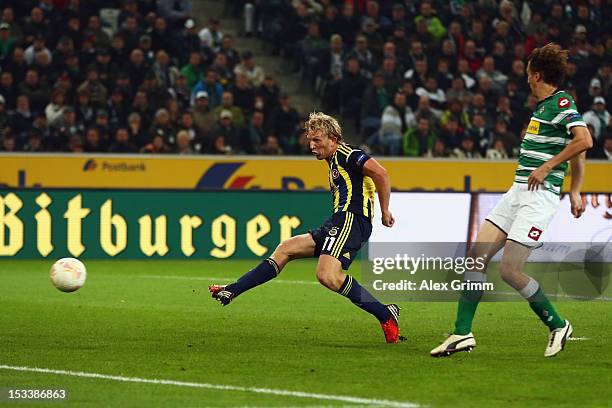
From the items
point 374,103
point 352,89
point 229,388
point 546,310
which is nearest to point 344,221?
point 546,310

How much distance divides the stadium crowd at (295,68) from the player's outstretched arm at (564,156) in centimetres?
1358

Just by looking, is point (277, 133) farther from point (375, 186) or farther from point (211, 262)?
point (375, 186)

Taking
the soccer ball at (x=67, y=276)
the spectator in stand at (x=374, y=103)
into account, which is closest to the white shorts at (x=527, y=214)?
the soccer ball at (x=67, y=276)

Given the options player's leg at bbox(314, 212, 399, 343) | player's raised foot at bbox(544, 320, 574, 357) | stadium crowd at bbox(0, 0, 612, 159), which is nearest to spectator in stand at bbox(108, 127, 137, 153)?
stadium crowd at bbox(0, 0, 612, 159)

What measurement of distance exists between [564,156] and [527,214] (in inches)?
19.0

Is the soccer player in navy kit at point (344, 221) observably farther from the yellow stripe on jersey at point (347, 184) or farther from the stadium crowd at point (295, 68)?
the stadium crowd at point (295, 68)

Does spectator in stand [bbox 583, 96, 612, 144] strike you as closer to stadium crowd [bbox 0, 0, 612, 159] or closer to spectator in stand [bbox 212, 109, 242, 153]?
stadium crowd [bbox 0, 0, 612, 159]

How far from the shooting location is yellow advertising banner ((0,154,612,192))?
69.5ft

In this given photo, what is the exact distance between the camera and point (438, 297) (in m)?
14.3

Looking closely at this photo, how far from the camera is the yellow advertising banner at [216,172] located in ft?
69.5

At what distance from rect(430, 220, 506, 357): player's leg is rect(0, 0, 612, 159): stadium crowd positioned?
13147 millimetres

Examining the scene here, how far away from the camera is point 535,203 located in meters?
8.75

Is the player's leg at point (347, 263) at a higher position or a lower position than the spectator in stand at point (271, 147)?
higher

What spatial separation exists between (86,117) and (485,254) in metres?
Result: 13.8
